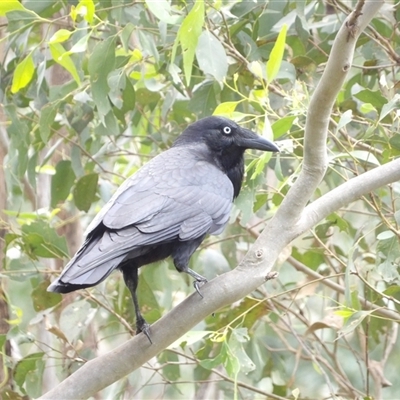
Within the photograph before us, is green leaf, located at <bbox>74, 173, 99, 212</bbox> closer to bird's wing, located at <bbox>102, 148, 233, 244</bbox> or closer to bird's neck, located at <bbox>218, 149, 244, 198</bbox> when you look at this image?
bird's wing, located at <bbox>102, 148, 233, 244</bbox>

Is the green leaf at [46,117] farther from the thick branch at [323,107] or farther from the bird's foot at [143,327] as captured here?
the thick branch at [323,107]

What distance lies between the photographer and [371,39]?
411cm

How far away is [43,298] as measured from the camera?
4180 mm

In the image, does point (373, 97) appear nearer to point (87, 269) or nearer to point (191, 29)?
point (191, 29)

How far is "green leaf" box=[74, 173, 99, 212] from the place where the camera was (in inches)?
180

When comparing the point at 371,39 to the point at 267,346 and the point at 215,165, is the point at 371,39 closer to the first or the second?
the point at 215,165

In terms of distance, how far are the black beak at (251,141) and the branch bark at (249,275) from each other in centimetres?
77

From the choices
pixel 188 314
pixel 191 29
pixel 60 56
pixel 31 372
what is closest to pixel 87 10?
pixel 60 56

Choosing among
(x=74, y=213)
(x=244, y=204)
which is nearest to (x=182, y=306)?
(x=244, y=204)

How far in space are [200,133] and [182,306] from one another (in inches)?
56.8

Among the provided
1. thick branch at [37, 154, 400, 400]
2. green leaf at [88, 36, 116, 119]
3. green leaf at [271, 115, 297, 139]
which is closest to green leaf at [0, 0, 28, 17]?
green leaf at [88, 36, 116, 119]

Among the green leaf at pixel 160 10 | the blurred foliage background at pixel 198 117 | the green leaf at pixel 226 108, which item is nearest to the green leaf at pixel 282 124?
the blurred foliage background at pixel 198 117

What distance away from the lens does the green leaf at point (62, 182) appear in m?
4.59

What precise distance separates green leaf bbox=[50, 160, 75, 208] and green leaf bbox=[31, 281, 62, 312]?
1.94ft
